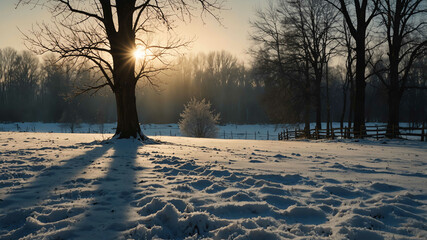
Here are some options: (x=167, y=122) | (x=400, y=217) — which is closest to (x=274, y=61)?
(x=400, y=217)

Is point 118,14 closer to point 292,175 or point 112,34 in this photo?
point 112,34

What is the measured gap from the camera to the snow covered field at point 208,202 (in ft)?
8.98

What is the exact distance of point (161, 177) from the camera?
5.06 metres

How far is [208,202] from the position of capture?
3.63 metres

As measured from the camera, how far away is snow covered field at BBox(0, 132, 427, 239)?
2738 mm

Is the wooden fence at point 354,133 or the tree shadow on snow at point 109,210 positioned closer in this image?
the tree shadow on snow at point 109,210

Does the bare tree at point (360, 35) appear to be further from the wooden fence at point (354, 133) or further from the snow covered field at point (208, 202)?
the snow covered field at point (208, 202)

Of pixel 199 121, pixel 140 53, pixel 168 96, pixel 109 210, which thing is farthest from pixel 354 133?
pixel 168 96

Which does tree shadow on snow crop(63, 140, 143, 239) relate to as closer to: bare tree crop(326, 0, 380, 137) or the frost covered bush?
bare tree crop(326, 0, 380, 137)

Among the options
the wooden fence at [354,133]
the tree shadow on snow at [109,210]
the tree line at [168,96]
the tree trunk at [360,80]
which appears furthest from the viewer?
the tree line at [168,96]

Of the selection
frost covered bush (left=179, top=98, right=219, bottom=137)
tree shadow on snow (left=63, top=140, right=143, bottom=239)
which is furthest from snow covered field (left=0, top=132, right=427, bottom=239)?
frost covered bush (left=179, top=98, right=219, bottom=137)

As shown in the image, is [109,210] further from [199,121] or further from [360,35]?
[199,121]

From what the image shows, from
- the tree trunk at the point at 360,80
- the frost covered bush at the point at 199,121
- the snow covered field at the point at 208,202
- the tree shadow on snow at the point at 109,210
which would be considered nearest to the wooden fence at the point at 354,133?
the tree trunk at the point at 360,80

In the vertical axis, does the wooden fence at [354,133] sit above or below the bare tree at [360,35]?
below
